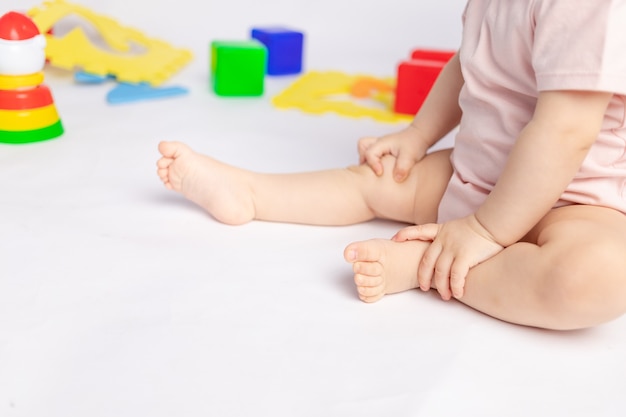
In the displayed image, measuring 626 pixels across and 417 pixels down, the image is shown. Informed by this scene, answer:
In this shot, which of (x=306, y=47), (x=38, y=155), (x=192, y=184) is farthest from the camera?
(x=306, y=47)

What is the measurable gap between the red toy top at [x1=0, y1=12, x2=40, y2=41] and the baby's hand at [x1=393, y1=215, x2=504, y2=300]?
79cm

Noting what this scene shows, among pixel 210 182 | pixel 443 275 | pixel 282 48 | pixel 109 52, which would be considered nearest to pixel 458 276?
pixel 443 275

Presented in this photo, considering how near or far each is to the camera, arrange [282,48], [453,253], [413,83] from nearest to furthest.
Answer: [453,253]
[413,83]
[282,48]

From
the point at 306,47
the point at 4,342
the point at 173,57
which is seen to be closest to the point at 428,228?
the point at 4,342

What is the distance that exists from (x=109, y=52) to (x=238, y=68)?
43 cm

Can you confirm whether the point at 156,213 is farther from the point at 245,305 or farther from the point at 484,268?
the point at 484,268

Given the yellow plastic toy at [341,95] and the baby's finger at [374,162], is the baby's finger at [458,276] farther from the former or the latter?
the yellow plastic toy at [341,95]

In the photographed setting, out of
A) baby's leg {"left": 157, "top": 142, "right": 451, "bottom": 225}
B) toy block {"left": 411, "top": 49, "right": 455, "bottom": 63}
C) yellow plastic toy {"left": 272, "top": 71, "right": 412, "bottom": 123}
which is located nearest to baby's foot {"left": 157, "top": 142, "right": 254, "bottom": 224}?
baby's leg {"left": 157, "top": 142, "right": 451, "bottom": 225}

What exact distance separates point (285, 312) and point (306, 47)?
146cm

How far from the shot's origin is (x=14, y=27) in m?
1.28

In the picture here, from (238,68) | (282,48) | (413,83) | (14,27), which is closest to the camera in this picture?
(14,27)

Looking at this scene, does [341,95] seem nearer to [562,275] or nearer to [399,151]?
[399,151]

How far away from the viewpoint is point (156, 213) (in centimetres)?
105

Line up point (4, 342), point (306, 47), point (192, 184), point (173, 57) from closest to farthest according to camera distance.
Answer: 1. point (4, 342)
2. point (192, 184)
3. point (173, 57)
4. point (306, 47)
